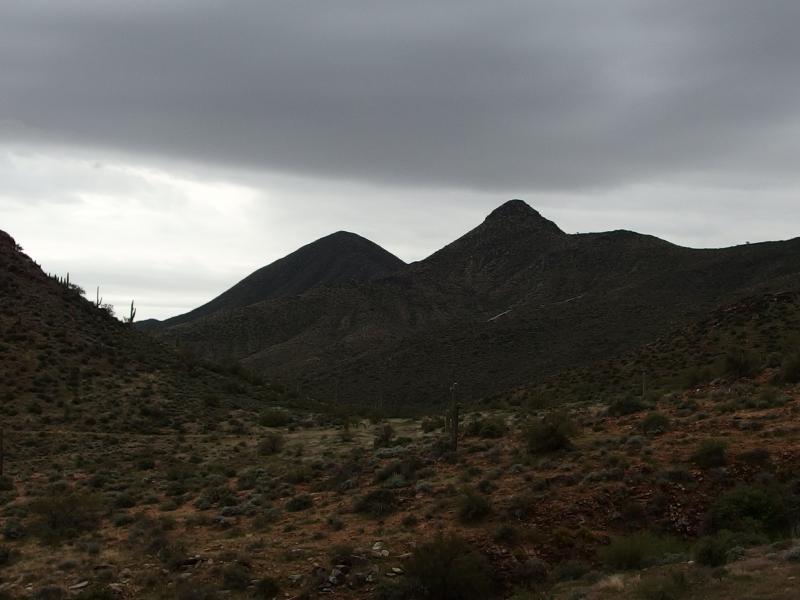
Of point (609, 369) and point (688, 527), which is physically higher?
point (609, 369)

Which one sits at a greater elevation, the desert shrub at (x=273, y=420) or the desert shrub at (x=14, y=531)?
the desert shrub at (x=273, y=420)

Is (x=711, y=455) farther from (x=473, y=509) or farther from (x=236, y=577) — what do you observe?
(x=236, y=577)

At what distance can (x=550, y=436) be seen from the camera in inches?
874

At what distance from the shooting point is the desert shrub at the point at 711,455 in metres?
18.1

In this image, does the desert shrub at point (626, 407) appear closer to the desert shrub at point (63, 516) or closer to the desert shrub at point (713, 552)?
the desert shrub at point (713, 552)

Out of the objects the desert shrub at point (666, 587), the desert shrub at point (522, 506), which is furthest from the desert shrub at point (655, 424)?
the desert shrub at point (666, 587)

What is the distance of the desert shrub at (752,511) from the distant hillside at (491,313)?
51.9m

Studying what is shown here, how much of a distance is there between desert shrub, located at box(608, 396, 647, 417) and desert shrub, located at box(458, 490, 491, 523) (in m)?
11.7

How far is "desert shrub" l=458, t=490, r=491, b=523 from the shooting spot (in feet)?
57.2

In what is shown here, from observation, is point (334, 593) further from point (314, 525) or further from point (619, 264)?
point (619, 264)

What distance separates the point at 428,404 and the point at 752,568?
192ft

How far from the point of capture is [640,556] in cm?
1430

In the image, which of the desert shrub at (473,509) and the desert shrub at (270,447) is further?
the desert shrub at (270,447)

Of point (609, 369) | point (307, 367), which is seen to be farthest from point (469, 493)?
point (307, 367)
